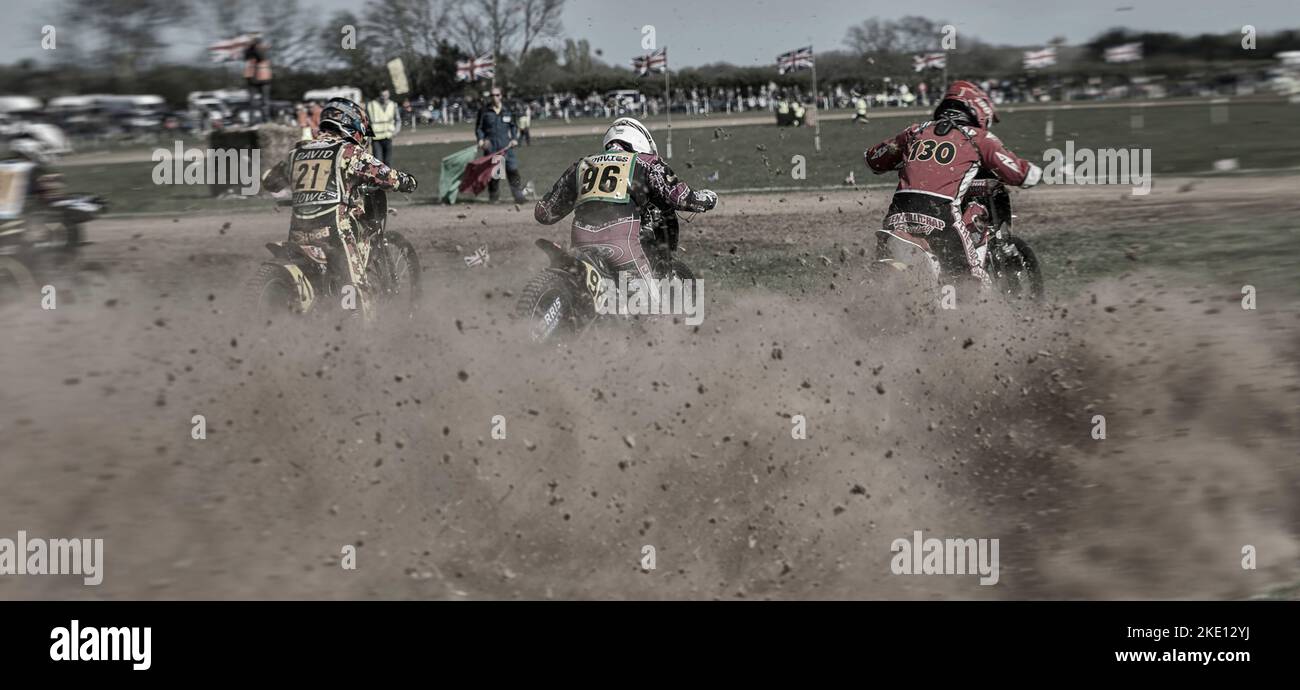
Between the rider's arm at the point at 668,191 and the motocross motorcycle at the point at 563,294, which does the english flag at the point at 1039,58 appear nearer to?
the rider's arm at the point at 668,191

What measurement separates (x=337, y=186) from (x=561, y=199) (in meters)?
1.80

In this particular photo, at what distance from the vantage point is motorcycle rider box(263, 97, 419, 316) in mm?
8953

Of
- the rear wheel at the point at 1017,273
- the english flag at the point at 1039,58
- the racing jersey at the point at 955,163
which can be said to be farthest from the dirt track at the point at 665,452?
the english flag at the point at 1039,58

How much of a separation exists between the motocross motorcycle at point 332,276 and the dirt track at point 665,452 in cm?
26

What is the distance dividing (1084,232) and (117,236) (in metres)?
13.9

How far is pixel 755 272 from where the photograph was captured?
1352 centimetres

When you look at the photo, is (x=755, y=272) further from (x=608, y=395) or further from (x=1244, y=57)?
(x=1244, y=57)

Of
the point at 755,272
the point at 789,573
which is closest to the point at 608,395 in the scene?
the point at 789,573

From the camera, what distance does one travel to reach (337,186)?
898 centimetres

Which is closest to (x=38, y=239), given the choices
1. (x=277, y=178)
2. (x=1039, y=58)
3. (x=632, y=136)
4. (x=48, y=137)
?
(x=277, y=178)

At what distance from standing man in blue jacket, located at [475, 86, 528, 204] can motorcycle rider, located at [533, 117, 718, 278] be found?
1294 cm
